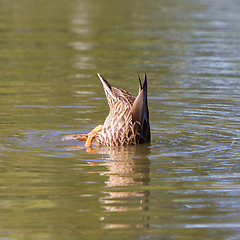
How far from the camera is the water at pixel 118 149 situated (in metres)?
5.47

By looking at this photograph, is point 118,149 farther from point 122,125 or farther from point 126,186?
point 126,186

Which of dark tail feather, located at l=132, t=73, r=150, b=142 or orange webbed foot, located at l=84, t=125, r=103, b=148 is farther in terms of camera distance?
orange webbed foot, located at l=84, t=125, r=103, b=148

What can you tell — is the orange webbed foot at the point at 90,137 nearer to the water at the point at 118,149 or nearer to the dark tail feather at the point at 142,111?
the water at the point at 118,149

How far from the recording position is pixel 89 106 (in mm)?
10016

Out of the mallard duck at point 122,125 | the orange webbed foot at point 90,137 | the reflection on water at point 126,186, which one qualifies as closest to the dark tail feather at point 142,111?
the mallard duck at point 122,125

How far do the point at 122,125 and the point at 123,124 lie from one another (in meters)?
0.02

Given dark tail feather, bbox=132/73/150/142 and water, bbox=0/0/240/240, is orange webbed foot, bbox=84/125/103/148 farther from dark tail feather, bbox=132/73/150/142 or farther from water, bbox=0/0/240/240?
dark tail feather, bbox=132/73/150/142

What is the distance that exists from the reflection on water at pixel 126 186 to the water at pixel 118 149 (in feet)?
0.03

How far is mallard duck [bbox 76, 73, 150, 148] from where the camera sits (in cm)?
766

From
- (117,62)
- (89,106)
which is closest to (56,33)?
(117,62)

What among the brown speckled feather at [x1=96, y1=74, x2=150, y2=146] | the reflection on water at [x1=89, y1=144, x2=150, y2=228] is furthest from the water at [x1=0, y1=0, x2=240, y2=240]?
the brown speckled feather at [x1=96, y1=74, x2=150, y2=146]

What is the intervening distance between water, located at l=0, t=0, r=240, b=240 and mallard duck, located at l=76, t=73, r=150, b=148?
13 cm

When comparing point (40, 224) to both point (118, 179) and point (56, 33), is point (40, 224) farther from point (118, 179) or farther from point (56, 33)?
point (56, 33)

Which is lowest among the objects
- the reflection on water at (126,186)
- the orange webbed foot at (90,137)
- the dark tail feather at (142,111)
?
the reflection on water at (126,186)
